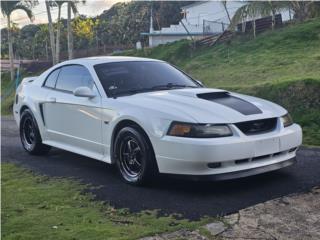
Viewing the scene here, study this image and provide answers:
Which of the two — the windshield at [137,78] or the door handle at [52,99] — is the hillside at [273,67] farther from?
the door handle at [52,99]

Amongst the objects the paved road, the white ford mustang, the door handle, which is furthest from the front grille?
the door handle

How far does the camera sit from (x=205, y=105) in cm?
508

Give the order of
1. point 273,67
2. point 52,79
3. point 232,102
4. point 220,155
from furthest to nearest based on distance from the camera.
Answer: point 273,67 < point 52,79 < point 232,102 < point 220,155

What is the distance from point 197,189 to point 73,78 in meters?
2.50

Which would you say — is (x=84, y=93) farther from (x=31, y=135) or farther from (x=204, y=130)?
(x=31, y=135)

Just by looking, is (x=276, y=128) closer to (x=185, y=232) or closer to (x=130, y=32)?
(x=185, y=232)

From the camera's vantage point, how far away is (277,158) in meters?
5.15

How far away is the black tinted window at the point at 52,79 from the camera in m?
7.08

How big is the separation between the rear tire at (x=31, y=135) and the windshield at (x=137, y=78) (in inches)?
66.5

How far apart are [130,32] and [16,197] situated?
149 ft

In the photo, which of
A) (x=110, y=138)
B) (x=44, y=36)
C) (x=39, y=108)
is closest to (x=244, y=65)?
(x=39, y=108)

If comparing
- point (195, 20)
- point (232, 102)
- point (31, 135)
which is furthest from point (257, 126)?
point (195, 20)

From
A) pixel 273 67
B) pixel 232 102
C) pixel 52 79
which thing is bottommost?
pixel 273 67

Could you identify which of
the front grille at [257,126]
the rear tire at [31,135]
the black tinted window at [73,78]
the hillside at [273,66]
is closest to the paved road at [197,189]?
the front grille at [257,126]
